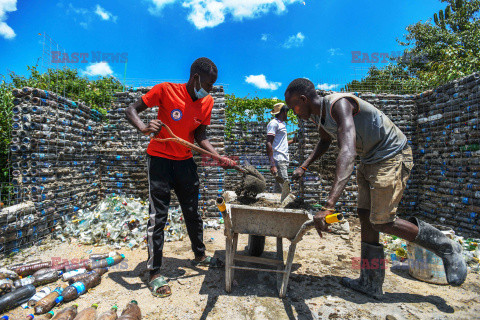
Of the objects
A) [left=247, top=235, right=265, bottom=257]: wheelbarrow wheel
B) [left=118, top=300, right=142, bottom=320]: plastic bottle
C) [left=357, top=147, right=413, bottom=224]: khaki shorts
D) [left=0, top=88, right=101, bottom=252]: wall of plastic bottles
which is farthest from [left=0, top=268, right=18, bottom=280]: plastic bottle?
[left=357, top=147, right=413, bottom=224]: khaki shorts

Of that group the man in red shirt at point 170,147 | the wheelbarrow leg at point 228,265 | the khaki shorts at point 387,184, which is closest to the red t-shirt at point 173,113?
the man in red shirt at point 170,147

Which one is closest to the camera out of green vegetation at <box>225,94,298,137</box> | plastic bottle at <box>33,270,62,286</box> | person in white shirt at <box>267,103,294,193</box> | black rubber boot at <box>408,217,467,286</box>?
black rubber boot at <box>408,217,467,286</box>

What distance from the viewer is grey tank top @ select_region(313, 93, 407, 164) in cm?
214

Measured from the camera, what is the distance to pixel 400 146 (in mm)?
2229

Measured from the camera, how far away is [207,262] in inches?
118

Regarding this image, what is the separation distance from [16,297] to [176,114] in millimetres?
2166

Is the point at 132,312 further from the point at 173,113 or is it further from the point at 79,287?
the point at 173,113

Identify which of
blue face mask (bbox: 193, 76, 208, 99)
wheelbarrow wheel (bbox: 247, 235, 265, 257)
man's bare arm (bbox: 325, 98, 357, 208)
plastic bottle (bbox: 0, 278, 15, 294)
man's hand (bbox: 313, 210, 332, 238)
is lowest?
plastic bottle (bbox: 0, 278, 15, 294)

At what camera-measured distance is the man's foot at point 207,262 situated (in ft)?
9.63

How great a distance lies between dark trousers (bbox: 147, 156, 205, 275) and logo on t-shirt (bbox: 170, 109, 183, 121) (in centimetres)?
45

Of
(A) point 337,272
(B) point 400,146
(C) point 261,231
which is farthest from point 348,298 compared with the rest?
(B) point 400,146

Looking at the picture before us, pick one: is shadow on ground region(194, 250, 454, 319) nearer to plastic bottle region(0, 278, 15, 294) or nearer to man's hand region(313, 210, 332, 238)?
man's hand region(313, 210, 332, 238)

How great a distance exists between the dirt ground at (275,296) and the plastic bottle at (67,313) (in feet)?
0.41

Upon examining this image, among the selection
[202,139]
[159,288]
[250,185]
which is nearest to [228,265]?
[159,288]
